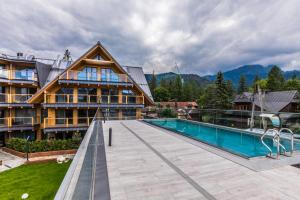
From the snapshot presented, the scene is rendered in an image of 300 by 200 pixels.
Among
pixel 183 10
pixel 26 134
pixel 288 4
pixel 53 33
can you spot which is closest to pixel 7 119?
pixel 26 134

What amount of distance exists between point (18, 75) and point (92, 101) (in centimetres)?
831

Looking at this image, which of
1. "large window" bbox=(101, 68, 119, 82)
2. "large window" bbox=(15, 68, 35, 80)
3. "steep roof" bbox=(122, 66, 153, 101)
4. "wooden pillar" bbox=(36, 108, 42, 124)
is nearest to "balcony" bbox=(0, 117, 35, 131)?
"wooden pillar" bbox=(36, 108, 42, 124)

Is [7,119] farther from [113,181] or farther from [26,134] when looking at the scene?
[113,181]

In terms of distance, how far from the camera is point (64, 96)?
18.2 m

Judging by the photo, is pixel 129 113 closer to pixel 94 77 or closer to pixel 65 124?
pixel 94 77

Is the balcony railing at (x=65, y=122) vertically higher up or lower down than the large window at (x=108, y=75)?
lower down

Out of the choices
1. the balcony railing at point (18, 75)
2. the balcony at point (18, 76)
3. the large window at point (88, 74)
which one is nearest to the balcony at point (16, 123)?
the balcony at point (18, 76)

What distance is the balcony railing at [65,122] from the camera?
56.3 ft

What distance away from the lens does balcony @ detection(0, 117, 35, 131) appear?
683 inches

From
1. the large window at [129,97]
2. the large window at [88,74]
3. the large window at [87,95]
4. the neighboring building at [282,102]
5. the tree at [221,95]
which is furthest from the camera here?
the tree at [221,95]

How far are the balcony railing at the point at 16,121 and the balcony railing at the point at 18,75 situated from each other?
4.26 metres

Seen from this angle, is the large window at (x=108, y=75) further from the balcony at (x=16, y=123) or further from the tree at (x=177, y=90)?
the tree at (x=177, y=90)

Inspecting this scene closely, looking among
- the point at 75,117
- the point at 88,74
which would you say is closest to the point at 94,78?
the point at 88,74

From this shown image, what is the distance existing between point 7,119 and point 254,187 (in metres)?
21.9
